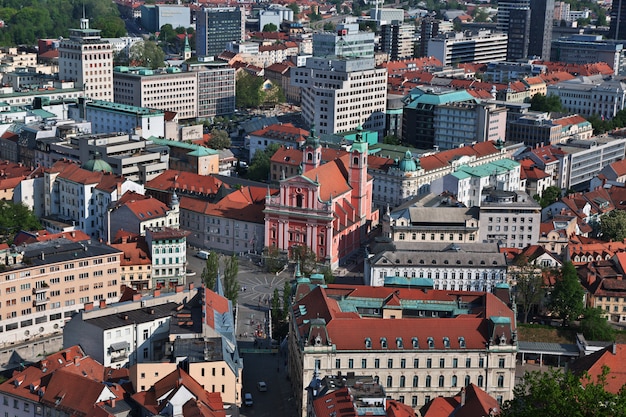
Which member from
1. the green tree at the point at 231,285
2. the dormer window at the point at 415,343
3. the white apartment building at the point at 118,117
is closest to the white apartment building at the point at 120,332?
the green tree at the point at 231,285

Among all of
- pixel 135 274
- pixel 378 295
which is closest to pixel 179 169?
pixel 135 274

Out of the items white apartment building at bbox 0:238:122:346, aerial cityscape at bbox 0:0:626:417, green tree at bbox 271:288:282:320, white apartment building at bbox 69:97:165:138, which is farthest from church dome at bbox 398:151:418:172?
white apartment building at bbox 0:238:122:346

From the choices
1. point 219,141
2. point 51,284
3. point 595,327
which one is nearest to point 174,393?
point 51,284

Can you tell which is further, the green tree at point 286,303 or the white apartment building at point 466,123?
the white apartment building at point 466,123

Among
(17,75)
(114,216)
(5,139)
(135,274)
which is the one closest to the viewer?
(135,274)

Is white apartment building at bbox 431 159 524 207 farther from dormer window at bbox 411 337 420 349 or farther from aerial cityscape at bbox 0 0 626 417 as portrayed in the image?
dormer window at bbox 411 337 420 349

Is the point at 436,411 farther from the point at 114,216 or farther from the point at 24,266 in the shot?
the point at 114,216

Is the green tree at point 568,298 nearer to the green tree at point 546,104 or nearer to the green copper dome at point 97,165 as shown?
the green copper dome at point 97,165
